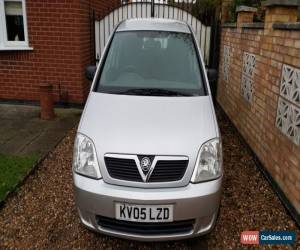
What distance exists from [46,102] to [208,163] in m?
4.54

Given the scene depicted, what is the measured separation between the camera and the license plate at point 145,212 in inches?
104

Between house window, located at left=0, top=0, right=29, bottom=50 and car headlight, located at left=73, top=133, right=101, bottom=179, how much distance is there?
497cm

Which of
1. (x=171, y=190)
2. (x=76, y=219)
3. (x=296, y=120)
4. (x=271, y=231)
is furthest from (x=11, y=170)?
(x=296, y=120)

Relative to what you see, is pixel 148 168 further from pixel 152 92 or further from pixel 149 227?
pixel 152 92

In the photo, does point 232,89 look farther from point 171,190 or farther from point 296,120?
point 171,190

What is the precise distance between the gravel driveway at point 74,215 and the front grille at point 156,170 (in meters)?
0.82

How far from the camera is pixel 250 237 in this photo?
3236mm

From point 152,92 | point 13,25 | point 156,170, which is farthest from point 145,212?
point 13,25

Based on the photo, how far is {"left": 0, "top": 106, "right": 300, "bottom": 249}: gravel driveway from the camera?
3.16m

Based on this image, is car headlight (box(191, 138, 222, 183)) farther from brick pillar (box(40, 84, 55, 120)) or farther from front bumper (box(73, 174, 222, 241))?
brick pillar (box(40, 84, 55, 120))

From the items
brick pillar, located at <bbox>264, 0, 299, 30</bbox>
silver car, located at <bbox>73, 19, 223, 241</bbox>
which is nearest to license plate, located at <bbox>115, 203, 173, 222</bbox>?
silver car, located at <bbox>73, 19, 223, 241</bbox>

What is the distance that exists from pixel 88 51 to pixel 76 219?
511cm

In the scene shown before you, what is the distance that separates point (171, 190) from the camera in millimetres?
2678

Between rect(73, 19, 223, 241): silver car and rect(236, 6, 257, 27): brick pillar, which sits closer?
rect(73, 19, 223, 241): silver car
